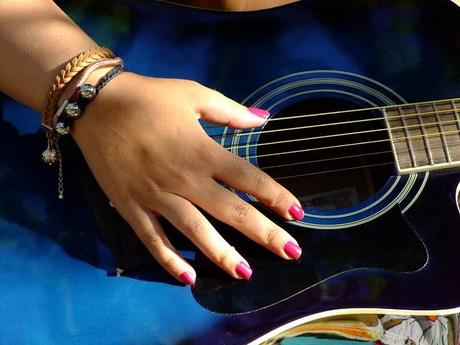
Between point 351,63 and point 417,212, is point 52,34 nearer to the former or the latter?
point 351,63

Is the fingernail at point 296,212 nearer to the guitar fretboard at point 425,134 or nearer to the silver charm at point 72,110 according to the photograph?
the guitar fretboard at point 425,134

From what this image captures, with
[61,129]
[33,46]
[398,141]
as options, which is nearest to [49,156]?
[61,129]

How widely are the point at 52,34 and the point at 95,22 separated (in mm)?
129

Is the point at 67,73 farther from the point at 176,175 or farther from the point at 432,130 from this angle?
the point at 432,130

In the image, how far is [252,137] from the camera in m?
1.06

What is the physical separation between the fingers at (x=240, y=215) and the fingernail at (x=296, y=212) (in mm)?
37

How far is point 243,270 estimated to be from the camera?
930mm

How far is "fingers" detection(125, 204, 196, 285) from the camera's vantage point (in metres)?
0.92

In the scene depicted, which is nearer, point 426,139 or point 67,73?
point 67,73

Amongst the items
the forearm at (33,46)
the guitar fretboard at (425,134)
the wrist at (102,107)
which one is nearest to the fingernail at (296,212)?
the guitar fretboard at (425,134)

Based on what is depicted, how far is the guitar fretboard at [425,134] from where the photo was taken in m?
1.05

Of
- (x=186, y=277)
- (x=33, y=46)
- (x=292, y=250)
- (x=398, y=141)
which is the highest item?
(x=398, y=141)

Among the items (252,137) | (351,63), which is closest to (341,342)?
(252,137)

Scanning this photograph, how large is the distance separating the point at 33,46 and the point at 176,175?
1.11 feet
